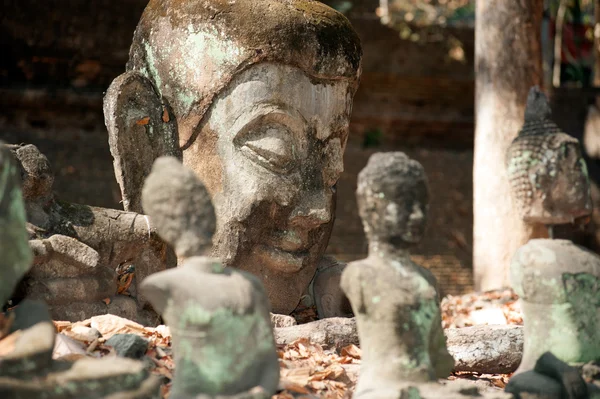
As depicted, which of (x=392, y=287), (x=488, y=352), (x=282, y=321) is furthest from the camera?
(x=282, y=321)

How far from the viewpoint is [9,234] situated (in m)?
2.33

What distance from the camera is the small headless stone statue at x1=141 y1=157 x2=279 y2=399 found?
2.36 m

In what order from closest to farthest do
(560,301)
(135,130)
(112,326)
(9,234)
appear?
1. (9,234)
2. (560,301)
3. (112,326)
4. (135,130)

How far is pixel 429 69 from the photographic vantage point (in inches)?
381

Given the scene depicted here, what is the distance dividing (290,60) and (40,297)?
1.44m

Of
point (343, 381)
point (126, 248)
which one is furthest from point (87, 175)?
point (343, 381)

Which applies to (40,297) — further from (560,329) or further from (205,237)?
(560,329)

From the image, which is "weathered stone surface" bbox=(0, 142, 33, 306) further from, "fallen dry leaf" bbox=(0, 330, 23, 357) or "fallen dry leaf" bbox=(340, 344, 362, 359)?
"fallen dry leaf" bbox=(340, 344, 362, 359)

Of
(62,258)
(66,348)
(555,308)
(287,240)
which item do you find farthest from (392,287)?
(62,258)

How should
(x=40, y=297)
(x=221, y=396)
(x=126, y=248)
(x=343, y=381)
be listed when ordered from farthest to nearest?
(x=126, y=248) → (x=40, y=297) → (x=343, y=381) → (x=221, y=396)

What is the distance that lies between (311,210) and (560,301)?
148 centimetres

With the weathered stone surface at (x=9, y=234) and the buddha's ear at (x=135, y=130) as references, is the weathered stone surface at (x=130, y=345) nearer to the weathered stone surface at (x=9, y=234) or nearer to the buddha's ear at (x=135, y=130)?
the weathered stone surface at (x=9, y=234)

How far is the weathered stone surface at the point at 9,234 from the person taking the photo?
232 centimetres

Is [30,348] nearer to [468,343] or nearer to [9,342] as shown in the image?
[9,342]
